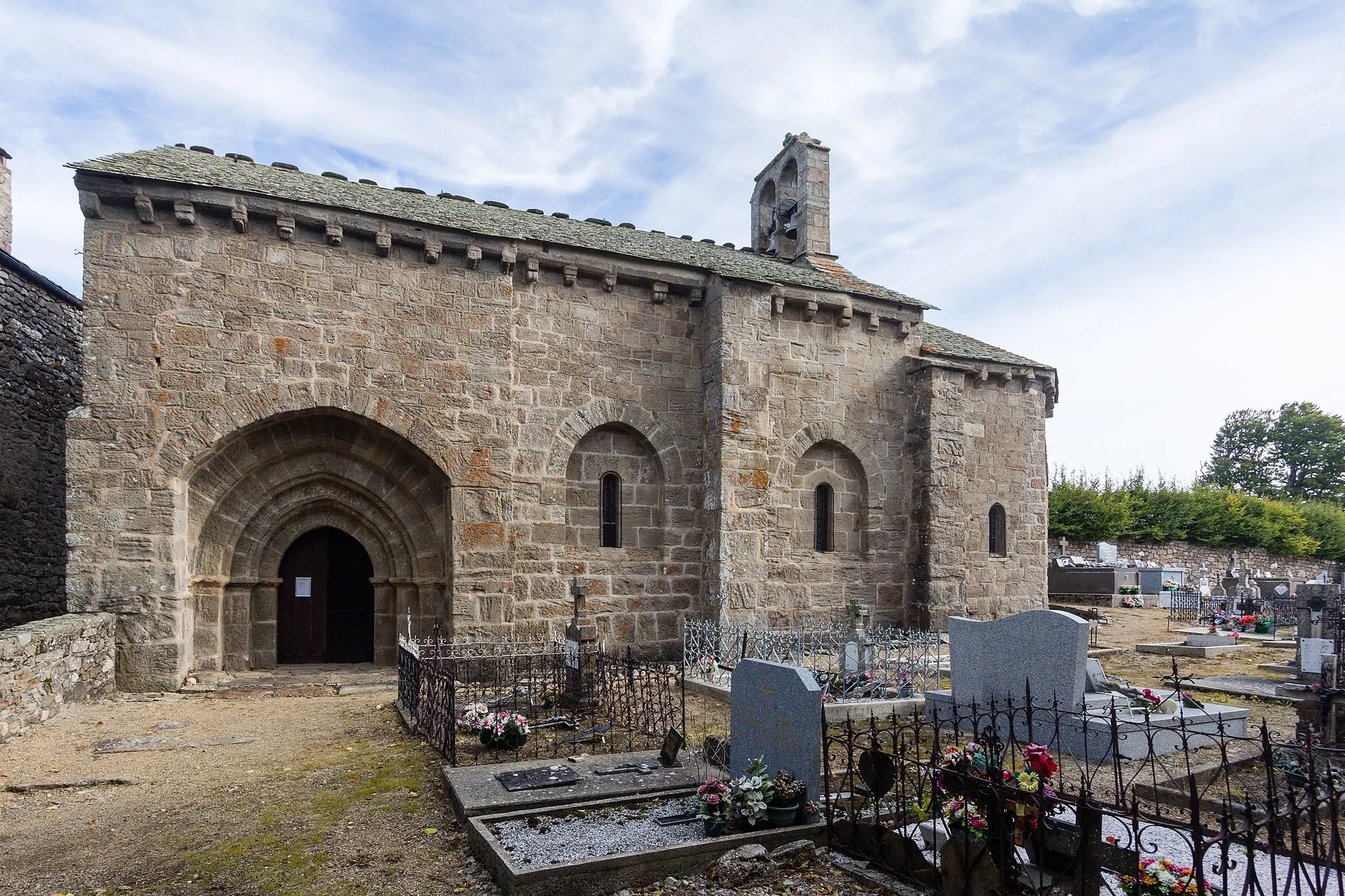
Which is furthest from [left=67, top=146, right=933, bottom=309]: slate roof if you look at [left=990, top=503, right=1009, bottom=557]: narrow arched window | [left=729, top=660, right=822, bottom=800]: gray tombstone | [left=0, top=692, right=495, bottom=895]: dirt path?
[left=729, top=660, right=822, bottom=800]: gray tombstone

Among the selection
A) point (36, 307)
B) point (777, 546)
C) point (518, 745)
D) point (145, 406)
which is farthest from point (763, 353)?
point (36, 307)

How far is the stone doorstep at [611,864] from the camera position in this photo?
480cm

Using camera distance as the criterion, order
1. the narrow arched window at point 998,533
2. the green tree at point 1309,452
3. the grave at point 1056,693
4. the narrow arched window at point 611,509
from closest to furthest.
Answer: the grave at point 1056,693
the narrow arched window at point 611,509
the narrow arched window at point 998,533
the green tree at point 1309,452

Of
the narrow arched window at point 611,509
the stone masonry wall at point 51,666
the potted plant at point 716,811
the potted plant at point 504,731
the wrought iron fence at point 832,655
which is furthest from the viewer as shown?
the narrow arched window at point 611,509

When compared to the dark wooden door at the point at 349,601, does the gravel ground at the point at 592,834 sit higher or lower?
lower

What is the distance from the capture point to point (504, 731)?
7891 millimetres

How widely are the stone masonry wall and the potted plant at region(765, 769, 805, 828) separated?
25.3ft

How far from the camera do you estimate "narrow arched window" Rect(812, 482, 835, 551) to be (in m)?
15.0

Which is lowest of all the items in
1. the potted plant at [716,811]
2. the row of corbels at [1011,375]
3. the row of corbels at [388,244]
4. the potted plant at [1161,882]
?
the potted plant at [716,811]

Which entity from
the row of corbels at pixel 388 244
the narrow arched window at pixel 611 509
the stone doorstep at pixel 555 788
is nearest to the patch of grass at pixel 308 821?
the stone doorstep at pixel 555 788

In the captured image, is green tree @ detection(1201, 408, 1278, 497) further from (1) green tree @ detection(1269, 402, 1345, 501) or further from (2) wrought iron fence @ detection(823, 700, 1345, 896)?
A: (2) wrought iron fence @ detection(823, 700, 1345, 896)

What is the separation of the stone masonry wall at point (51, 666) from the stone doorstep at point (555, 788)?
4.86 metres

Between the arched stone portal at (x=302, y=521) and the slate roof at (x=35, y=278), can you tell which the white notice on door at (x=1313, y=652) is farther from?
the slate roof at (x=35, y=278)

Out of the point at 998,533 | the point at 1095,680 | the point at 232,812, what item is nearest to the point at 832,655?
the point at 1095,680
